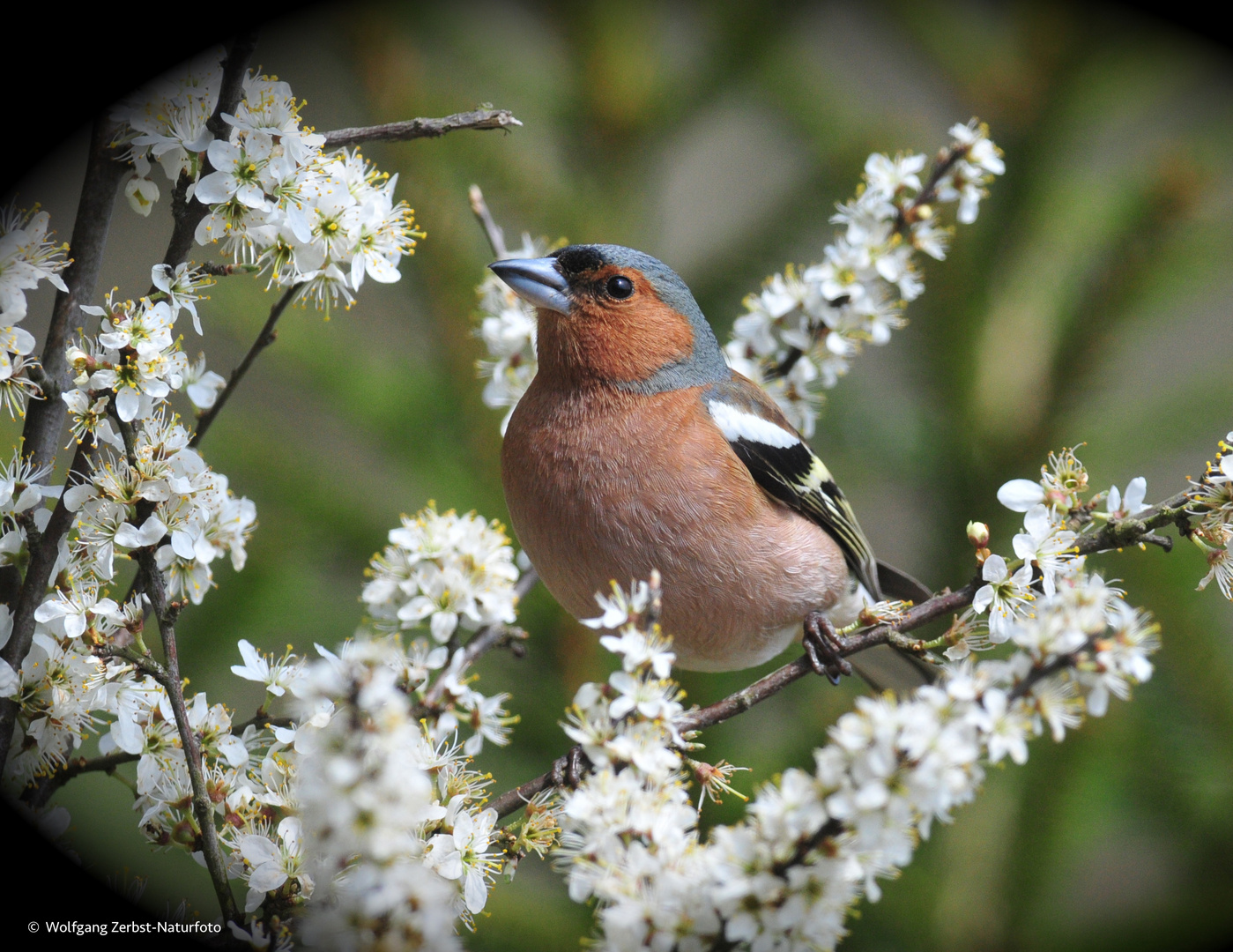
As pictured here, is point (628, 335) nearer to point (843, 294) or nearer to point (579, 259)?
point (579, 259)

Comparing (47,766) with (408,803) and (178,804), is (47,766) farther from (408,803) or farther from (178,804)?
(408,803)

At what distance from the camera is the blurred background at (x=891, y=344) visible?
166 cm

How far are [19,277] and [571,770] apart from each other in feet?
2.71

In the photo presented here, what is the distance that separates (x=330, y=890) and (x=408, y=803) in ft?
0.76

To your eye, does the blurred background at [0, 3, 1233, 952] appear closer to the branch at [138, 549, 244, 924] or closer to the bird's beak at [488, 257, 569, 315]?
the bird's beak at [488, 257, 569, 315]

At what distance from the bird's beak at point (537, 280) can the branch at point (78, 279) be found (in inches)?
23.5

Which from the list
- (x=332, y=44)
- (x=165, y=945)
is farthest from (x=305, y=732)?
(x=332, y=44)

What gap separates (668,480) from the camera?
1.35 m

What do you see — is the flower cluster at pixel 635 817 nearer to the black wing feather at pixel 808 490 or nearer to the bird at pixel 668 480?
the bird at pixel 668 480

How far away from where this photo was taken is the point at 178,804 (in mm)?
894

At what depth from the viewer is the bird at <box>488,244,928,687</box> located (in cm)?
132

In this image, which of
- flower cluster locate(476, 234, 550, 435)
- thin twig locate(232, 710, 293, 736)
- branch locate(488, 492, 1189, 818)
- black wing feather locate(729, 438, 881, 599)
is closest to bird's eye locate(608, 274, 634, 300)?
flower cluster locate(476, 234, 550, 435)

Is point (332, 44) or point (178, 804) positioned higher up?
point (332, 44)

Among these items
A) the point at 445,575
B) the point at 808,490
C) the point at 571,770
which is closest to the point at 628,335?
the point at 808,490
